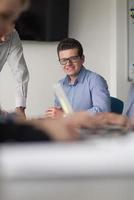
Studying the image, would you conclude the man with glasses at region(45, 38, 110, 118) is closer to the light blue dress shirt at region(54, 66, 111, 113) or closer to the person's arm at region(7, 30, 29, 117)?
the light blue dress shirt at region(54, 66, 111, 113)

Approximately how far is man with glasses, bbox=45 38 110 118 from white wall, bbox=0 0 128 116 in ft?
2.72

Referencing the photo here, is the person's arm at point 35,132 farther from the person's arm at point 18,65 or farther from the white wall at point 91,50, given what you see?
the white wall at point 91,50

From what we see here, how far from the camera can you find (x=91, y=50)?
293cm

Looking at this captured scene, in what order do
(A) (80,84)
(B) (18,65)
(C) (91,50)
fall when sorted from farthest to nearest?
1. (C) (91,50)
2. (B) (18,65)
3. (A) (80,84)

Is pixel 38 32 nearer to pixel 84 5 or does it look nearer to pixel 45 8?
pixel 45 8

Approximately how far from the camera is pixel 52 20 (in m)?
2.78

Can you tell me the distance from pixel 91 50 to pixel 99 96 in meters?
1.26

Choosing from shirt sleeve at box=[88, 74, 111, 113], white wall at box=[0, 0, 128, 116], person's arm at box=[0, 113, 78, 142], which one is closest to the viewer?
person's arm at box=[0, 113, 78, 142]

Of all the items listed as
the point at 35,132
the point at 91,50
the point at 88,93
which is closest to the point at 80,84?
the point at 88,93

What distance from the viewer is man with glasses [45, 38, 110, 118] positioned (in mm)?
1732

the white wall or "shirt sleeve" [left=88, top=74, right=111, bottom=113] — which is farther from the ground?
the white wall

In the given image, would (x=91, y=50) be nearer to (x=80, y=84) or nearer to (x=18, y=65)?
(x=18, y=65)

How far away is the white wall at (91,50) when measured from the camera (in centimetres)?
276

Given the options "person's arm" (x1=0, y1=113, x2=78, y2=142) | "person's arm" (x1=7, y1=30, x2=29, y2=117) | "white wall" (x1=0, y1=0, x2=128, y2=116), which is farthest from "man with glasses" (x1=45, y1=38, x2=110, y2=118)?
"person's arm" (x1=0, y1=113, x2=78, y2=142)
